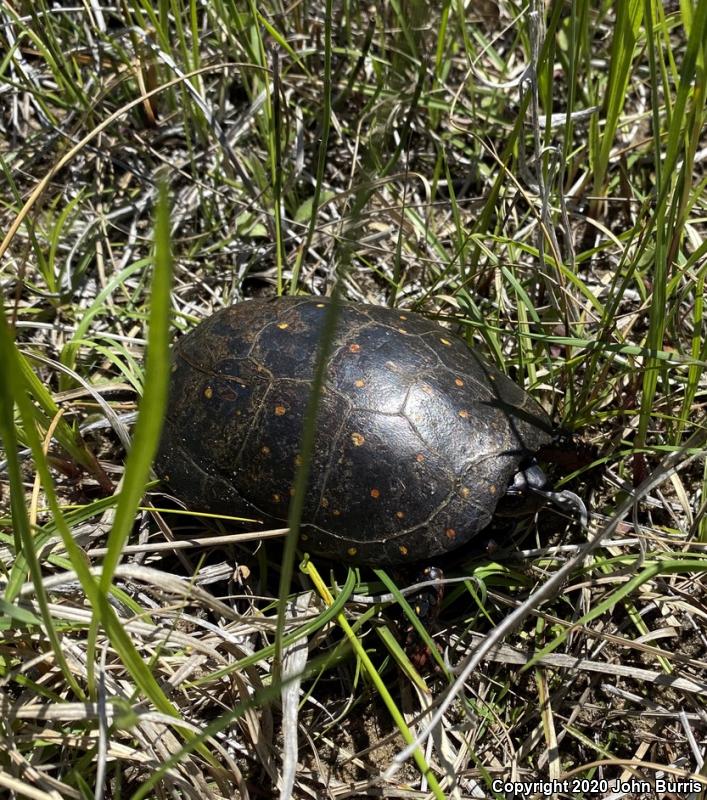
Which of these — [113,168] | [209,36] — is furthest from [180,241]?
[209,36]

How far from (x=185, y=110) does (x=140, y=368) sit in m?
1.29

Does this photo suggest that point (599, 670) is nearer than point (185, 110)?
Yes

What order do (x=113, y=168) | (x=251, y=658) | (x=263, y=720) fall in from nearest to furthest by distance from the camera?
(x=251, y=658), (x=263, y=720), (x=113, y=168)

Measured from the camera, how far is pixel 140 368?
2.86 metres

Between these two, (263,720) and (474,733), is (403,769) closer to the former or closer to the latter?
(474,733)

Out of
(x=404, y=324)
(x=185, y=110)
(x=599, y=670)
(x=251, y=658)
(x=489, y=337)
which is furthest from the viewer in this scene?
(x=185, y=110)

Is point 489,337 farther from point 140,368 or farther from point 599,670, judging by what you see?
point 140,368

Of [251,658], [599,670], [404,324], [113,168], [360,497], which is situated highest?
[113,168]

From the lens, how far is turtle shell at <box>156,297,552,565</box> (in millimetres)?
2199

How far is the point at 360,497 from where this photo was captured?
2215 millimetres

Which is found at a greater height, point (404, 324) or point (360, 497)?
point (404, 324)

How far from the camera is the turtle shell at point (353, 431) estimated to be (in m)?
2.20

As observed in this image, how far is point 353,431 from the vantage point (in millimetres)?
2193

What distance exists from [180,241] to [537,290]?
65.7 inches
